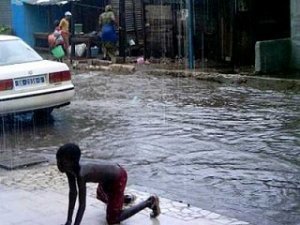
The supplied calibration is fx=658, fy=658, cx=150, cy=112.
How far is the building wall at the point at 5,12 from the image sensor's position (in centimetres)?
3119

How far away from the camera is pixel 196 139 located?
31.7ft

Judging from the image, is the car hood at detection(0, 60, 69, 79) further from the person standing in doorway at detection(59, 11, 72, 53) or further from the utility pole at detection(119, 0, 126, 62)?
the person standing in doorway at detection(59, 11, 72, 53)

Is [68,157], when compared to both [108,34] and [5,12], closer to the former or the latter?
[108,34]

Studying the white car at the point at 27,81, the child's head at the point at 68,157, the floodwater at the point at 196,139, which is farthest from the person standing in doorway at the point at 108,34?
the child's head at the point at 68,157

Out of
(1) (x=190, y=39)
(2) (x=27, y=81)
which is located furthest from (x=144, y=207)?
(1) (x=190, y=39)

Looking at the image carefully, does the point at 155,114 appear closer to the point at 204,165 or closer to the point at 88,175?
the point at 204,165

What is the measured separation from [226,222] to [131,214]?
865 millimetres

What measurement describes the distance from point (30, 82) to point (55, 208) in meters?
4.85

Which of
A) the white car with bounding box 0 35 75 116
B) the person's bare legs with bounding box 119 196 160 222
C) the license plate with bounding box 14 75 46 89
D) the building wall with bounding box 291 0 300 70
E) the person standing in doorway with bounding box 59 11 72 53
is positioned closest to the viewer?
the person's bare legs with bounding box 119 196 160 222

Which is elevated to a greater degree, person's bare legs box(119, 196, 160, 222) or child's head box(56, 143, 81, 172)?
child's head box(56, 143, 81, 172)

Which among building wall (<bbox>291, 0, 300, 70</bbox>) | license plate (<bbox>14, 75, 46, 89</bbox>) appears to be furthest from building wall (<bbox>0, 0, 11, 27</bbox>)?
license plate (<bbox>14, 75, 46, 89</bbox>)

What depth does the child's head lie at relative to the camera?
17.8ft

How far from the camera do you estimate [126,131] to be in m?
10.6

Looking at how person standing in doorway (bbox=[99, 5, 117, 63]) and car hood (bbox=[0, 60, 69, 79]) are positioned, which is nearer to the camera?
car hood (bbox=[0, 60, 69, 79])
